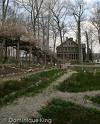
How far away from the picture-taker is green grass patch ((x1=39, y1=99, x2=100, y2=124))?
6834mm

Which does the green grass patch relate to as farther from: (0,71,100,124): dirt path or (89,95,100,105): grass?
(89,95,100,105): grass

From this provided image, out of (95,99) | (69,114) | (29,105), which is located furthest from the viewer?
(95,99)

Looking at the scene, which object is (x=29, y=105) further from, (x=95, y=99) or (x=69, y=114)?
(x=95, y=99)

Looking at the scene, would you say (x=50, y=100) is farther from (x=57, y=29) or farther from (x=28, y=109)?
(x=57, y=29)

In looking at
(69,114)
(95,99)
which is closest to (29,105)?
(69,114)

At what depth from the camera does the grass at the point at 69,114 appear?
6.84 m

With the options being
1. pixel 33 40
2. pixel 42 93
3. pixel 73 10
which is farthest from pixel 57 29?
pixel 42 93

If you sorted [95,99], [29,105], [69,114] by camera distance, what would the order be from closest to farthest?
[69,114] → [29,105] → [95,99]

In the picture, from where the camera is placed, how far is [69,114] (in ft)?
24.4

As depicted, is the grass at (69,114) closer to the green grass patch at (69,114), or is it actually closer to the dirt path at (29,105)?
the green grass patch at (69,114)

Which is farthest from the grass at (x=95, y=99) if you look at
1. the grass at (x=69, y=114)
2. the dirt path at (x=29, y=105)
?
the grass at (x=69, y=114)

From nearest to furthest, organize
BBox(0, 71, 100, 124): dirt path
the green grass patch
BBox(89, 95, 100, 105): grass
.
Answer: the green grass patch < BBox(0, 71, 100, 124): dirt path < BBox(89, 95, 100, 105): grass

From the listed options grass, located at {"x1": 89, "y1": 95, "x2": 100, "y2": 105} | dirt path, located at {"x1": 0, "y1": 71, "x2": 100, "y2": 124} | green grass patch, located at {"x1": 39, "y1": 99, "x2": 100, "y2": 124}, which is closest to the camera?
green grass patch, located at {"x1": 39, "y1": 99, "x2": 100, "y2": 124}

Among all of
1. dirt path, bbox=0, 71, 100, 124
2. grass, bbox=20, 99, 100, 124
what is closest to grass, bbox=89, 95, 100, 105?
dirt path, bbox=0, 71, 100, 124
